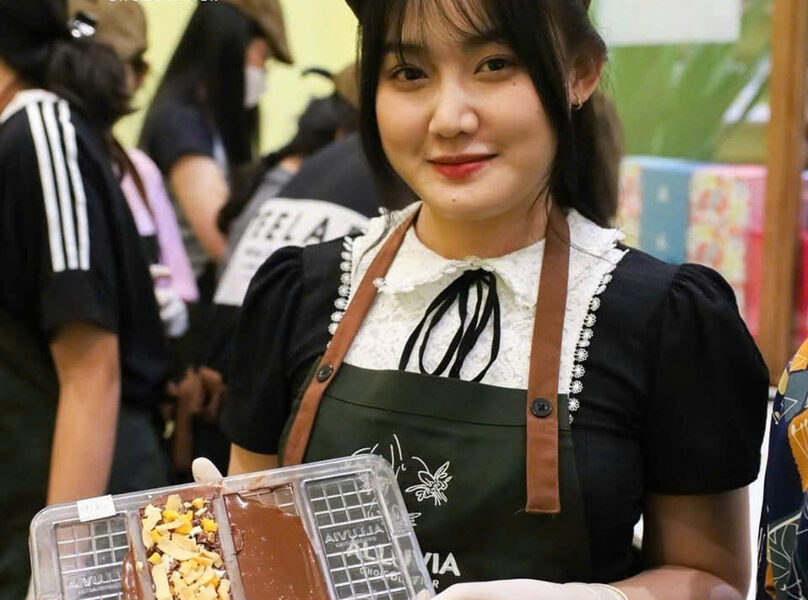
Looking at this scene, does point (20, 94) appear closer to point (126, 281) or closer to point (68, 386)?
point (126, 281)

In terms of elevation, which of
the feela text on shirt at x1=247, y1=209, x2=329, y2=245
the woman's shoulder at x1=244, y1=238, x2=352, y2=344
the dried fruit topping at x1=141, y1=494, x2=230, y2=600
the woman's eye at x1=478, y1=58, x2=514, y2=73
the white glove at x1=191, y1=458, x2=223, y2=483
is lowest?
the dried fruit topping at x1=141, y1=494, x2=230, y2=600

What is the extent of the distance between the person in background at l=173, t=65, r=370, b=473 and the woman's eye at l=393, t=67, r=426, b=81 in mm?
857

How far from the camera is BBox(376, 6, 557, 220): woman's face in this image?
113cm

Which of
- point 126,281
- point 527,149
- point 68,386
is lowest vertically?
point 68,386

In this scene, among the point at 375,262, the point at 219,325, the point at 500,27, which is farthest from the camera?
the point at 219,325

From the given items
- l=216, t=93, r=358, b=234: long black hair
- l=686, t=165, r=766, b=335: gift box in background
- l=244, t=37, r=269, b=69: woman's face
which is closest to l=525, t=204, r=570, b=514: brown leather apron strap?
l=686, t=165, r=766, b=335: gift box in background

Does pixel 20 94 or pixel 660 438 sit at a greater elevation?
pixel 20 94

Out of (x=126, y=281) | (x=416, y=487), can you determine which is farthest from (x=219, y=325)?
(x=416, y=487)

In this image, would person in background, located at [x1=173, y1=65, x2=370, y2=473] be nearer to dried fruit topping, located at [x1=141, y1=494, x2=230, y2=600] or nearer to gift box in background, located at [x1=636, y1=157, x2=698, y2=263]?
gift box in background, located at [x1=636, y1=157, x2=698, y2=263]

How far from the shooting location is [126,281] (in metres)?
1.77

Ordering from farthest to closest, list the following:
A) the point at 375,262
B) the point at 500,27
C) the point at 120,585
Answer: the point at 375,262 < the point at 500,27 < the point at 120,585

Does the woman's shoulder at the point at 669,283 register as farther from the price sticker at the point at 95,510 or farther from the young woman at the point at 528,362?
the price sticker at the point at 95,510

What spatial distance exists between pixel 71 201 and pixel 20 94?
0.22 m

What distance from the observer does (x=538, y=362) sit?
3.81 feet
